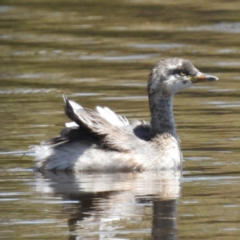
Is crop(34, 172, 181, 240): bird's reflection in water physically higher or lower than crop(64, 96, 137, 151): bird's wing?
lower

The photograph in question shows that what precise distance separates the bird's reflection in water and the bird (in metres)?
0.14

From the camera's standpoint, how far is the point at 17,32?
74.5 feet

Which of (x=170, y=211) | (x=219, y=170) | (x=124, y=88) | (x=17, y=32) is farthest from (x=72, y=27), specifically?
(x=170, y=211)

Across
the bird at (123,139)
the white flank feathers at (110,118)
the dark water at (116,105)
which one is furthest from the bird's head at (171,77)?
the dark water at (116,105)

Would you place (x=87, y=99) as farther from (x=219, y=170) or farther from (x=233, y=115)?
(x=219, y=170)

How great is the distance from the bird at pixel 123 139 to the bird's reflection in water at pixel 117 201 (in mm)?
139

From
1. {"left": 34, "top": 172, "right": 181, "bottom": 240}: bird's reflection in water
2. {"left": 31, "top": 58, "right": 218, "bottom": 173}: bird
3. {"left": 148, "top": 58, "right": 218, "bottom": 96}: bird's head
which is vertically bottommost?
{"left": 34, "top": 172, "right": 181, "bottom": 240}: bird's reflection in water

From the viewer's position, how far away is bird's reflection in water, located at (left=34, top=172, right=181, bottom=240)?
9602 millimetres

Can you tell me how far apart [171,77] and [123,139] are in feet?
3.34

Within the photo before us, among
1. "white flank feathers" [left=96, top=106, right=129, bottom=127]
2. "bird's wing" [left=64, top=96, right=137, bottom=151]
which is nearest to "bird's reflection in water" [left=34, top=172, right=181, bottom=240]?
"bird's wing" [left=64, top=96, right=137, bottom=151]

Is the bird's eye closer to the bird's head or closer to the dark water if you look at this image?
the bird's head

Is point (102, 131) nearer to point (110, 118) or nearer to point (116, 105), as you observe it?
point (110, 118)

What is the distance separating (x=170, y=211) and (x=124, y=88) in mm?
6774

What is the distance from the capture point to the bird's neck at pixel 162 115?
12.9 m
